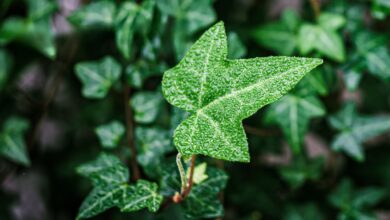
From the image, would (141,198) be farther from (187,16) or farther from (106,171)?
(187,16)

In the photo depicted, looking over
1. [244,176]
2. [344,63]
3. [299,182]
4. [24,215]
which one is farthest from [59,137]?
[344,63]

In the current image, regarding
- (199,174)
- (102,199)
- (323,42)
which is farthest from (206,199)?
(323,42)

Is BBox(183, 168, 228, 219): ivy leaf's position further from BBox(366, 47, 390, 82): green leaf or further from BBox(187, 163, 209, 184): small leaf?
BBox(366, 47, 390, 82): green leaf

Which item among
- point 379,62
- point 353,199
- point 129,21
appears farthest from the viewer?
point 353,199

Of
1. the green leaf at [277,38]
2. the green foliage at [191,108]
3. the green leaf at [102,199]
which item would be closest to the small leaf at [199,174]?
the green foliage at [191,108]

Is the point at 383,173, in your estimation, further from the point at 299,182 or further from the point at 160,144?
the point at 160,144

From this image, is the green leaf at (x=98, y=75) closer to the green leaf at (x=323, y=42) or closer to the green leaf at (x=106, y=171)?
the green leaf at (x=106, y=171)
